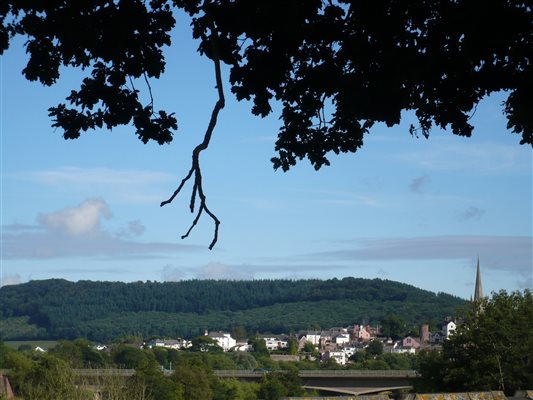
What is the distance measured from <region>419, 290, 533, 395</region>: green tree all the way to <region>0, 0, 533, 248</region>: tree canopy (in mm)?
32306

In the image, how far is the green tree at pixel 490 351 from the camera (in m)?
43.0

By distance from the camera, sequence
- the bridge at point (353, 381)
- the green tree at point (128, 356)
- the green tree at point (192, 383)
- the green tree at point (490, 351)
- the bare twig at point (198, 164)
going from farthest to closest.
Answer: the green tree at point (128, 356)
the bridge at point (353, 381)
the green tree at point (192, 383)
the green tree at point (490, 351)
the bare twig at point (198, 164)

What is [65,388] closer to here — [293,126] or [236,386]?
[293,126]

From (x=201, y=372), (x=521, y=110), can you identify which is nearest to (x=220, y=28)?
(x=521, y=110)

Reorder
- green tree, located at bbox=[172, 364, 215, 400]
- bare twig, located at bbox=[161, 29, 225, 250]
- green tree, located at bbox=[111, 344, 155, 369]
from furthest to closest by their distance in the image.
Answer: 1. green tree, located at bbox=[111, 344, 155, 369]
2. green tree, located at bbox=[172, 364, 215, 400]
3. bare twig, located at bbox=[161, 29, 225, 250]

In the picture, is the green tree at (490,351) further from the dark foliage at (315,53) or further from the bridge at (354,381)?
the bridge at (354,381)

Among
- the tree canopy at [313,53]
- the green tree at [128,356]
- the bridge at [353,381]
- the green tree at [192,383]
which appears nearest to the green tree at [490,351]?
the green tree at [192,383]

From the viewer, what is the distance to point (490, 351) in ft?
147

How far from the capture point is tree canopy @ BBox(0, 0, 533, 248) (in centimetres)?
921

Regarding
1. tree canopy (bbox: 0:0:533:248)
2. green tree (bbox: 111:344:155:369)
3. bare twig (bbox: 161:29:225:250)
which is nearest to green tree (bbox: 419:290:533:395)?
tree canopy (bbox: 0:0:533:248)

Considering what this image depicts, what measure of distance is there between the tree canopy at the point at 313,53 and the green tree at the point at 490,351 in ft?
106

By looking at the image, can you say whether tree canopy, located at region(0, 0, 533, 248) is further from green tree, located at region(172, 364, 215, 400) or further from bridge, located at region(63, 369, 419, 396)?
bridge, located at region(63, 369, 419, 396)

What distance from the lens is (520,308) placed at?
156 ft

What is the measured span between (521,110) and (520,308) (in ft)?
129
